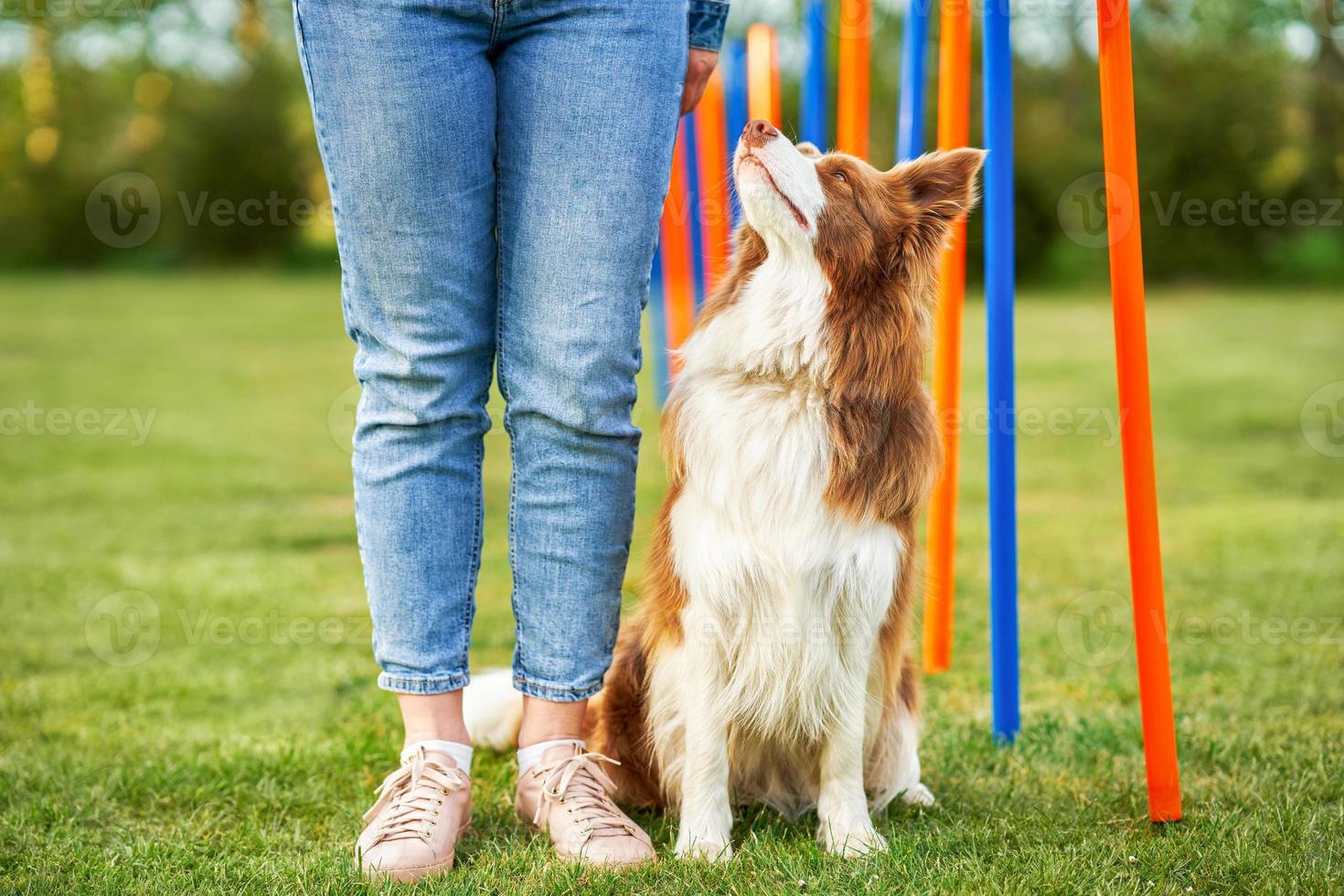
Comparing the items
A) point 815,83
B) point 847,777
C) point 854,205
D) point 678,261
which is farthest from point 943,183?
point 678,261

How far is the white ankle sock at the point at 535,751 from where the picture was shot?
206cm

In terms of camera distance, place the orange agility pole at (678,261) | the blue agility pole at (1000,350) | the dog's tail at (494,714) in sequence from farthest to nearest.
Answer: the orange agility pole at (678,261)
the dog's tail at (494,714)
the blue agility pole at (1000,350)

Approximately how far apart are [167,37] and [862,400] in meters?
21.1

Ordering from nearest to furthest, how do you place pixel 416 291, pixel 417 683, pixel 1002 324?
pixel 416 291 < pixel 417 683 < pixel 1002 324

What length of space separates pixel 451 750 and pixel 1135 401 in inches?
51.2

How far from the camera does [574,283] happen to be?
1.89 metres

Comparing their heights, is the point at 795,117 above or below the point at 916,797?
above

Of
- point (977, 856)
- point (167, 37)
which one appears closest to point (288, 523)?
point (977, 856)

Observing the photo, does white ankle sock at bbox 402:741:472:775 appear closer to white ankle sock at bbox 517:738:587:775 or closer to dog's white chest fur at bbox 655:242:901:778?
white ankle sock at bbox 517:738:587:775

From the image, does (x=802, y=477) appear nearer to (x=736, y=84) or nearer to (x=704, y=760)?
(x=704, y=760)

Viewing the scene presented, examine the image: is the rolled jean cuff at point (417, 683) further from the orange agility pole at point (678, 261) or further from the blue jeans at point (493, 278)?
the orange agility pole at point (678, 261)

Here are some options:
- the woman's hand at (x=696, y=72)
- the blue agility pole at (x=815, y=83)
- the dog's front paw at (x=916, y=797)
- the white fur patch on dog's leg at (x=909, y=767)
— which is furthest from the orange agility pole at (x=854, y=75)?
the dog's front paw at (x=916, y=797)

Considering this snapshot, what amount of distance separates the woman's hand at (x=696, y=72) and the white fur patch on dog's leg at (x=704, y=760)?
964 millimetres

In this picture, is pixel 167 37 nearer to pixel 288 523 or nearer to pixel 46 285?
pixel 46 285
